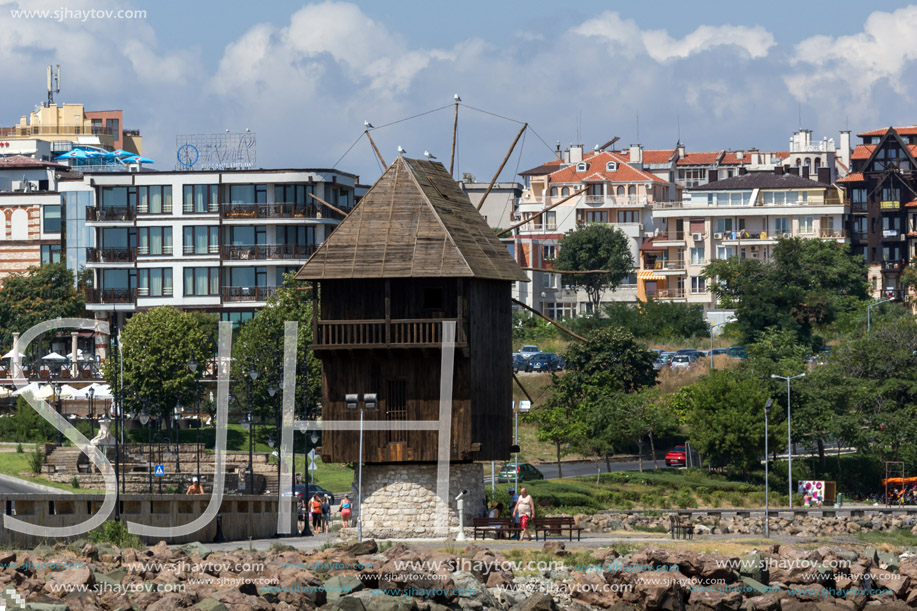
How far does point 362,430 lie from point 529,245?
9632cm

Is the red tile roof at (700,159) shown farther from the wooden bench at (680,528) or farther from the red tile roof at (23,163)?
the wooden bench at (680,528)

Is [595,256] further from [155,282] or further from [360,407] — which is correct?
[360,407]

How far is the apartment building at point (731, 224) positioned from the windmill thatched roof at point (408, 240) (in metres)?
92.1

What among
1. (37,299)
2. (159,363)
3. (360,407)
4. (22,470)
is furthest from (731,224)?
(360,407)

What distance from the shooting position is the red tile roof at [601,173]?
Answer: 155375 millimetres

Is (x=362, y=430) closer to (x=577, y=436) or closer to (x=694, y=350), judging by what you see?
(x=577, y=436)

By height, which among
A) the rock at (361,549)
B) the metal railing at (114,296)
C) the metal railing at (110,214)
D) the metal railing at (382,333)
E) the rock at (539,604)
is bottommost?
the rock at (539,604)

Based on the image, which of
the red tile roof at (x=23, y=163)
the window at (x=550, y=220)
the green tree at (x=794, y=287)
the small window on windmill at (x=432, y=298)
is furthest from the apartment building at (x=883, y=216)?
the small window on windmill at (x=432, y=298)

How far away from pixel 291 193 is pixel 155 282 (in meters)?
10.9

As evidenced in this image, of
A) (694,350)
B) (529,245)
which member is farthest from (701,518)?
(529,245)

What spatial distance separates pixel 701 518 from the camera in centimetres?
6725

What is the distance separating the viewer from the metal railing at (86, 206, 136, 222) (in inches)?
4422

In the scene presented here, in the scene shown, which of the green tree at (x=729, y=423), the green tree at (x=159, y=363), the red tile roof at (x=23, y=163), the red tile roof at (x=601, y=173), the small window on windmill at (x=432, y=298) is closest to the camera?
the small window on windmill at (x=432, y=298)

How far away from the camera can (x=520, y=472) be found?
261ft
